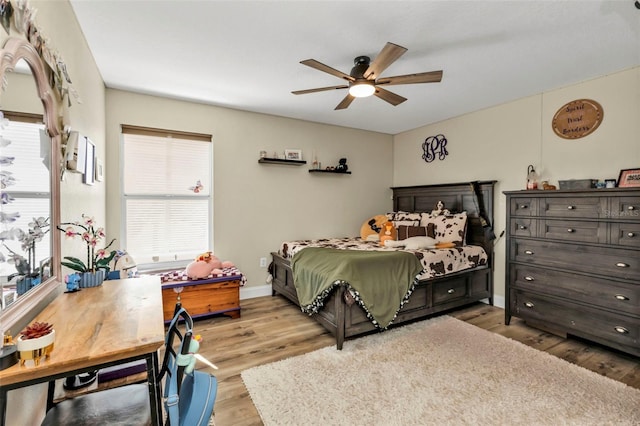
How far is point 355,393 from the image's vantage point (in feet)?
6.39

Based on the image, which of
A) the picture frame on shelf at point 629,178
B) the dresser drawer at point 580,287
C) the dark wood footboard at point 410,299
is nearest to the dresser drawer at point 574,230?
the dresser drawer at point 580,287

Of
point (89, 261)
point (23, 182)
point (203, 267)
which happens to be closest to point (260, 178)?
point (203, 267)

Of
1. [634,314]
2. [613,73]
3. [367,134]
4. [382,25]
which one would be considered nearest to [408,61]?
[382,25]

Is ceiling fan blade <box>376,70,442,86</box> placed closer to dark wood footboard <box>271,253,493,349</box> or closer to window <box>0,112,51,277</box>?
dark wood footboard <box>271,253,493,349</box>

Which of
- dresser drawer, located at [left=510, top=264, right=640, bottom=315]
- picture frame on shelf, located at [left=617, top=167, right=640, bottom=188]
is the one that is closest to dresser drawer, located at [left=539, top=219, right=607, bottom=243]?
dresser drawer, located at [left=510, top=264, right=640, bottom=315]

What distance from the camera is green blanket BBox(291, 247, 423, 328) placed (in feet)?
8.48

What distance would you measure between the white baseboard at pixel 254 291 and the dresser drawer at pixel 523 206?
3.13 meters

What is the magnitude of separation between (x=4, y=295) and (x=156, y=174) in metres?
2.70

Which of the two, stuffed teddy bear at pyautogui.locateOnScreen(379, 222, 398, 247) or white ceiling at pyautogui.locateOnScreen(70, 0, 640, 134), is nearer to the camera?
white ceiling at pyautogui.locateOnScreen(70, 0, 640, 134)

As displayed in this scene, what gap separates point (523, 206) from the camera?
292 cm

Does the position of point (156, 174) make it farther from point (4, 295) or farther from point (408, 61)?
point (408, 61)

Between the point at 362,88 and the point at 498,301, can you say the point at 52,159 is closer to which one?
the point at 362,88

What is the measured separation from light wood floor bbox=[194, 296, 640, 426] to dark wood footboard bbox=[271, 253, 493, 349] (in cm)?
17

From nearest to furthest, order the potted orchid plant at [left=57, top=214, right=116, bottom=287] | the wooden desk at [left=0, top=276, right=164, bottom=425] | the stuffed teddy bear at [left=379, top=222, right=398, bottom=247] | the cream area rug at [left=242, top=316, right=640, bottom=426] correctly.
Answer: the wooden desk at [left=0, top=276, right=164, bottom=425], the potted orchid plant at [left=57, top=214, right=116, bottom=287], the cream area rug at [left=242, top=316, right=640, bottom=426], the stuffed teddy bear at [left=379, top=222, right=398, bottom=247]
